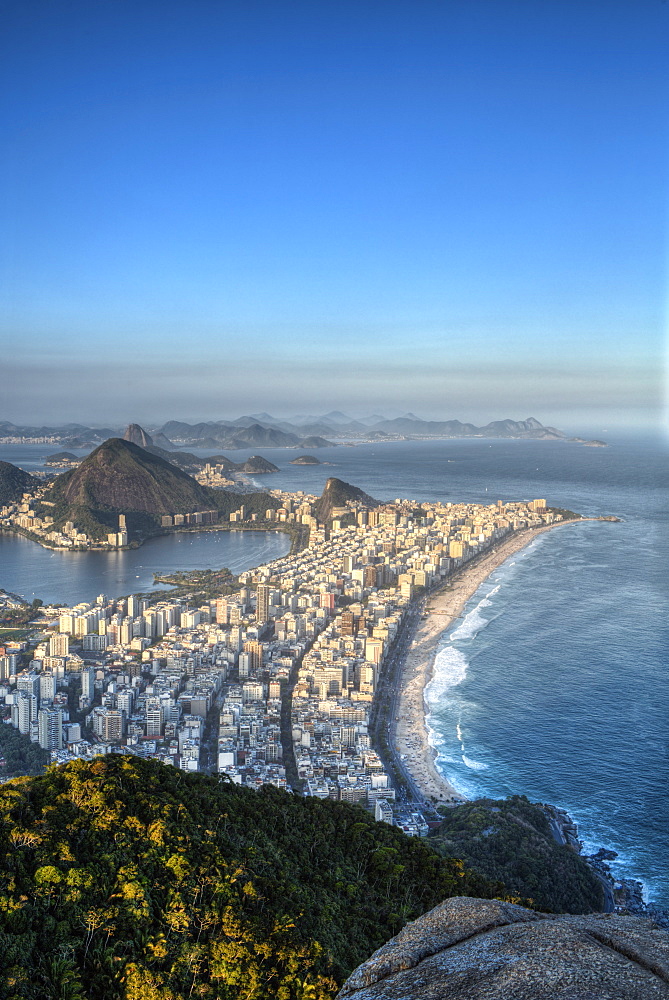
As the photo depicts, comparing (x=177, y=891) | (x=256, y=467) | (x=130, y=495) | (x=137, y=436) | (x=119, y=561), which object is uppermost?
(x=137, y=436)

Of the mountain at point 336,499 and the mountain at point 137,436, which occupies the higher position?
the mountain at point 137,436

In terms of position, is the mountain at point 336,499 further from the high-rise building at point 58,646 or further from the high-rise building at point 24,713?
the high-rise building at point 24,713

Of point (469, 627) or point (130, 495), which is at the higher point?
point (130, 495)

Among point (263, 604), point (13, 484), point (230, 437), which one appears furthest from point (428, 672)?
Result: point (230, 437)

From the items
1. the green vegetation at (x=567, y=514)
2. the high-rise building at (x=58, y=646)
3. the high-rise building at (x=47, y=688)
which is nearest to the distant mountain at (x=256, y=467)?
the green vegetation at (x=567, y=514)

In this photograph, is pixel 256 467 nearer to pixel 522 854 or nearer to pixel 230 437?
pixel 230 437

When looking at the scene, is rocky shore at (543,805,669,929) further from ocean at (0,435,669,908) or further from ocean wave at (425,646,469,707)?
ocean wave at (425,646,469,707)

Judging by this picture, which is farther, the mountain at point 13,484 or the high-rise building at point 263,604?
the mountain at point 13,484

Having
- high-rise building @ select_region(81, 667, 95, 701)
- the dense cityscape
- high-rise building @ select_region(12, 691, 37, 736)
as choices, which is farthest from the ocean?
high-rise building @ select_region(12, 691, 37, 736)
